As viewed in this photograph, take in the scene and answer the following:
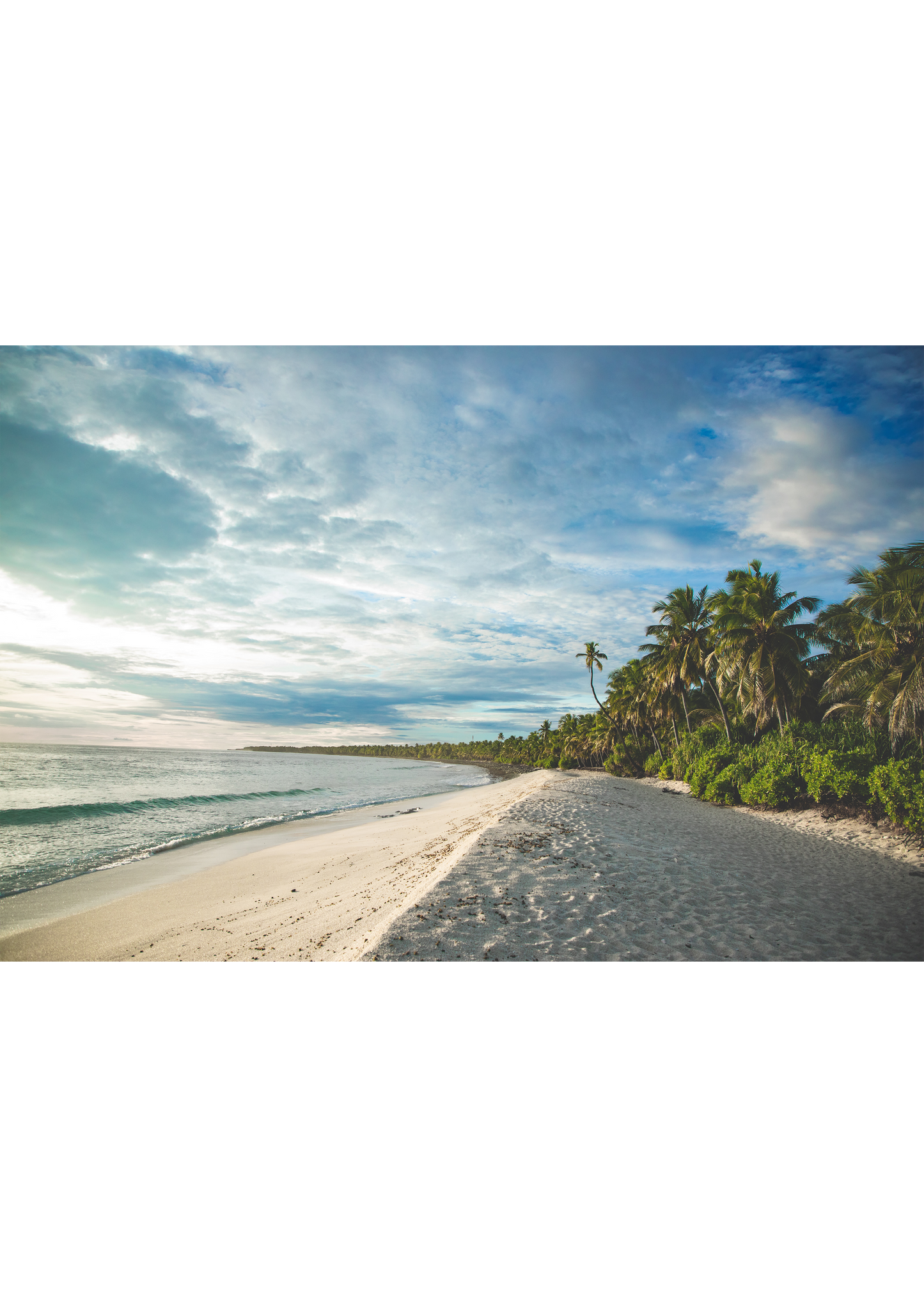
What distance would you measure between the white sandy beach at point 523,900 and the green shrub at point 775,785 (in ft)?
4.98

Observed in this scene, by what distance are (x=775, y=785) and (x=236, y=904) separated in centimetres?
1225

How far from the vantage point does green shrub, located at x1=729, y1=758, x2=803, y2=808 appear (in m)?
12.1

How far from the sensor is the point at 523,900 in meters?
4.78

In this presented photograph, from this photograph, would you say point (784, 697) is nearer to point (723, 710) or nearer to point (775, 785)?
point (723, 710)

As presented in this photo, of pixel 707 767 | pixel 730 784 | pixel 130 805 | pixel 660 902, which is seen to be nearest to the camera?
pixel 660 902

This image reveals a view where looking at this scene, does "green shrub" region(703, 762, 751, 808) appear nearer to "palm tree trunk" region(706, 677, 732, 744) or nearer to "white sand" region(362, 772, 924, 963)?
"palm tree trunk" region(706, 677, 732, 744)

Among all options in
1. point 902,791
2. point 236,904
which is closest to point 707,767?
point 902,791

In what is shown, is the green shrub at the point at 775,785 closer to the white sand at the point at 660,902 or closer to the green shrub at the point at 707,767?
the green shrub at the point at 707,767

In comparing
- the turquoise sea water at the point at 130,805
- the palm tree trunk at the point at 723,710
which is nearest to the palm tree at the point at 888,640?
the palm tree trunk at the point at 723,710

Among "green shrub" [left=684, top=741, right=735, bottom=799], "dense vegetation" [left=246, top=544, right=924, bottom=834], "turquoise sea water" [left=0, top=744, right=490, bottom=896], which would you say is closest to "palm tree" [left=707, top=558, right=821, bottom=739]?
"dense vegetation" [left=246, top=544, right=924, bottom=834]
